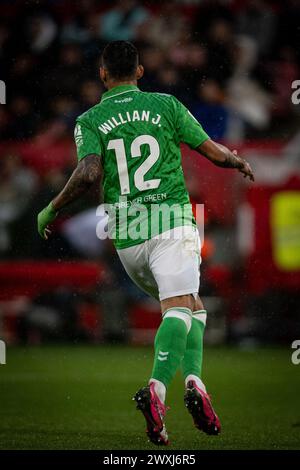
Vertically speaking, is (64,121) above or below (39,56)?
below

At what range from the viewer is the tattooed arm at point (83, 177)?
467 centimetres

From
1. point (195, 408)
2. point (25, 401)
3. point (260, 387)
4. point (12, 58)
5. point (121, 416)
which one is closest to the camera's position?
point (195, 408)

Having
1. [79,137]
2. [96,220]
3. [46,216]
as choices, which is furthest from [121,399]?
[96,220]

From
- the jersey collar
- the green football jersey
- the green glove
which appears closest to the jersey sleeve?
the green football jersey

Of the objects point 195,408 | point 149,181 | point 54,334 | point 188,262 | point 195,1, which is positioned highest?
point 195,1

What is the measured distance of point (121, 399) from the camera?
6535 mm

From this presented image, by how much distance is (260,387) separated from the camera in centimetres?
707

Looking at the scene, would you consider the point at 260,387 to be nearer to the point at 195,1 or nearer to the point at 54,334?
the point at 54,334

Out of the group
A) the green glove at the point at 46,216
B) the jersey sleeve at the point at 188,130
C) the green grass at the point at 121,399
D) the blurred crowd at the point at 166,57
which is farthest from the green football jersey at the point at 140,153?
the blurred crowd at the point at 166,57

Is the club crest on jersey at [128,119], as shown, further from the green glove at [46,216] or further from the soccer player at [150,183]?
the green glove at [46,216]

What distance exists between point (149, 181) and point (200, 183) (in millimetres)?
4462

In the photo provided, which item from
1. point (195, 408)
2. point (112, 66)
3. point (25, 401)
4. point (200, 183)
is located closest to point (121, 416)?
point (25, 401)

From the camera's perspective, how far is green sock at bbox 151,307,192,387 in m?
4.59

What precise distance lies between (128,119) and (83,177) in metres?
0.36
